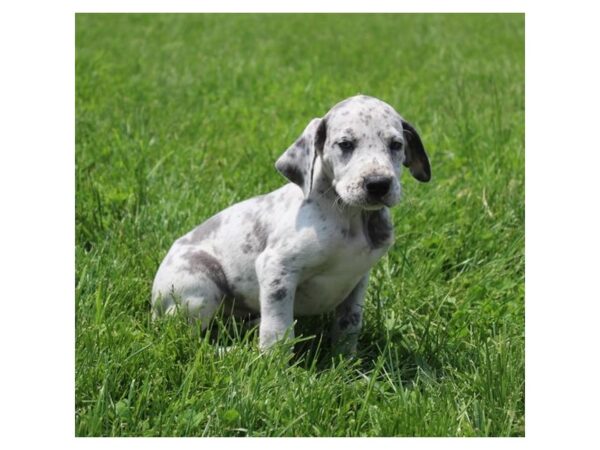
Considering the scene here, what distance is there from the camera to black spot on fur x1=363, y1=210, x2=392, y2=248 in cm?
402

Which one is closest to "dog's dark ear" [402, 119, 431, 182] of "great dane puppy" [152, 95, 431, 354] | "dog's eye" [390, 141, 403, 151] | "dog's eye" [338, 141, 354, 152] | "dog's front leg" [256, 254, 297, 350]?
"great dane puppy" [152, 95, 431, 354]

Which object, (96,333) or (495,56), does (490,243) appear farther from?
(495,56)

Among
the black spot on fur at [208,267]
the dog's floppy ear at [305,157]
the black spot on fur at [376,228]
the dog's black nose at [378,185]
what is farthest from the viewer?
the black spot on fur at [208,267]

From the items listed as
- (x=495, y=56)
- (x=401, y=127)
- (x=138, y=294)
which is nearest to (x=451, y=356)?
(x=401, y=127)

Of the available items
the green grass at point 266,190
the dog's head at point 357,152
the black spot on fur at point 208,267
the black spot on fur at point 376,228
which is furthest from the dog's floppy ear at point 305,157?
the green grass at point 266,190

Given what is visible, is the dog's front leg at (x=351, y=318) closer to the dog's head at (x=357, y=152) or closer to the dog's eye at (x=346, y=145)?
the dog's head at (x=357, y=152)

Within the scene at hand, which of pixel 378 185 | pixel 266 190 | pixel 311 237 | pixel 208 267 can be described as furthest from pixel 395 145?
pixel 266 190

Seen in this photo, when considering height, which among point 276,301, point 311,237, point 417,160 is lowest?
point 276,301

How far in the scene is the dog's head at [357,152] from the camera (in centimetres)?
358

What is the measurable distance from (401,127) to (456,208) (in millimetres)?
2129

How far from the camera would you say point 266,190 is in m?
5.99

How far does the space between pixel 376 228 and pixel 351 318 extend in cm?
57

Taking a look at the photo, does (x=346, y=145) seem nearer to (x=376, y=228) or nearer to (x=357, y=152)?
(x=357, y=152)

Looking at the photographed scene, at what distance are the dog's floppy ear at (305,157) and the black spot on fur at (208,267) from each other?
68 centimetres
